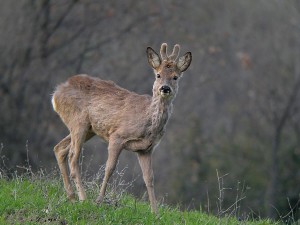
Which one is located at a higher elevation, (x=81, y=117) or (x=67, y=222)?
(x=81, y=117)

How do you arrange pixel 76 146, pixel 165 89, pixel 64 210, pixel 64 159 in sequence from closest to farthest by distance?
1. pixel 64 210
2. pixel 165 89
3. pixel 76 146
4. pixel 64 159

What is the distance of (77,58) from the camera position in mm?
27328

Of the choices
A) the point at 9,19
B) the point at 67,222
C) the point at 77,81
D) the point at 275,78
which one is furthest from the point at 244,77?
the point at 67,222

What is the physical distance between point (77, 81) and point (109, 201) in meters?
2.21

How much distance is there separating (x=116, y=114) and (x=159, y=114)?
2.43ft

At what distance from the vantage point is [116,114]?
1240cm

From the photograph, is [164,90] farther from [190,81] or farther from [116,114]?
Result: [190,81]

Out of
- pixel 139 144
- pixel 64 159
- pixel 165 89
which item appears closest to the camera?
pixel 165 89

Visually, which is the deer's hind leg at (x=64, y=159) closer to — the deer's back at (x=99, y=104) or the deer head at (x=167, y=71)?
the deer's back at (x=99, y=104)

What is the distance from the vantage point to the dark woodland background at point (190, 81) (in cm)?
2633

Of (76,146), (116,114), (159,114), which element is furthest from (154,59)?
(76,146)

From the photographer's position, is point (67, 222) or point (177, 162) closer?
point (67, 222)

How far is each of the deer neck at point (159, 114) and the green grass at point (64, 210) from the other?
96 centimetres

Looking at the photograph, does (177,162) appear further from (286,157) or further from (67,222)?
(67,222)
